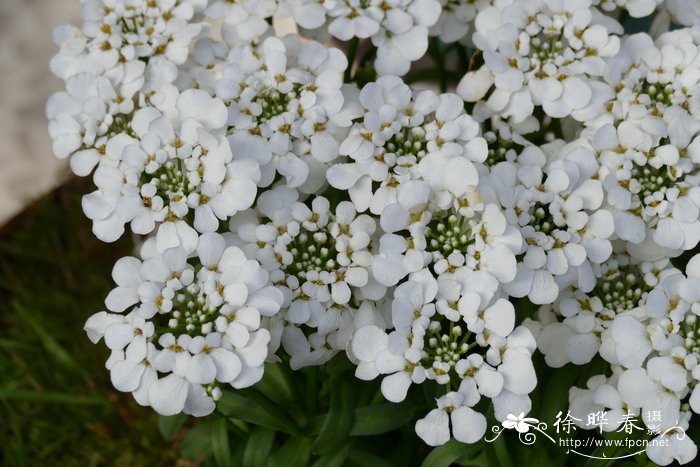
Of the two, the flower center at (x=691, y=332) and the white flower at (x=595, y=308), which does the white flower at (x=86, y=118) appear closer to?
the white flower at (x=595, y=308)

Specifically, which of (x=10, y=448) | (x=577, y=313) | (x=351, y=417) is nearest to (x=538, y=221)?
(x=577, y=313)

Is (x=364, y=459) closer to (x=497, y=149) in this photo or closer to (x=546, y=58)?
(x=497, y=149)

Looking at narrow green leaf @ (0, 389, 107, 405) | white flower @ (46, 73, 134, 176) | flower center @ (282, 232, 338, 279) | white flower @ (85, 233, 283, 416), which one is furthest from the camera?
narrow green leaf @ (0, 389, 107, 405)

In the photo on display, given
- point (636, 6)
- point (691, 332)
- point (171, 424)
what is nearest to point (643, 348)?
point (691, 332)

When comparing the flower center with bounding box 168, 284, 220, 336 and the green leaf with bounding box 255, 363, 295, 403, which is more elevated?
the flower center with bounding box 168, 284, 220, 336

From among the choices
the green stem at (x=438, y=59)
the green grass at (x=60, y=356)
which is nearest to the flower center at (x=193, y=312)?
the green stem at (x=438, y=59)

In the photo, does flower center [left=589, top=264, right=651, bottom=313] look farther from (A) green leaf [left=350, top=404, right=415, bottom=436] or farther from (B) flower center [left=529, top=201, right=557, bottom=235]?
(A) green leaf [left=350, top=404, right=415, bottom=436]

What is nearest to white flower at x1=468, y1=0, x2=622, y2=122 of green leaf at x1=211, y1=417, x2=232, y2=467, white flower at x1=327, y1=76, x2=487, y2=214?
white flower at x1=327, y1=76, x2=487, y2=214

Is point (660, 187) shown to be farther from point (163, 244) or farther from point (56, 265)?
point (56, 265)
